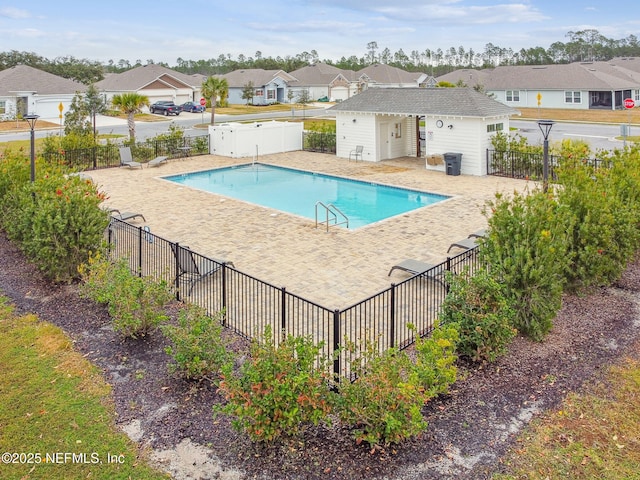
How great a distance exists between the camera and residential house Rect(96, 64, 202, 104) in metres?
66.6

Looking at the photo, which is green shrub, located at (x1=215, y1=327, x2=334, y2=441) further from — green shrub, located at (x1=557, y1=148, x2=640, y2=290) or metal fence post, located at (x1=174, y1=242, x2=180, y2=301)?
green shrub, located at (x1=557, y1=148, x2=640, y2=290)

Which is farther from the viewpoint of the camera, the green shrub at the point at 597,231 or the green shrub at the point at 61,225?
the green shrub at the point at 61,225

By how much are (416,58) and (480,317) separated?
506 feet

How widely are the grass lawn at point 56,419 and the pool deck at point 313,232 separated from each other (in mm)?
4403

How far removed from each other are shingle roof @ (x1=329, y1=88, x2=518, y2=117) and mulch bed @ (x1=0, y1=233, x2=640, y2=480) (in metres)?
15.0

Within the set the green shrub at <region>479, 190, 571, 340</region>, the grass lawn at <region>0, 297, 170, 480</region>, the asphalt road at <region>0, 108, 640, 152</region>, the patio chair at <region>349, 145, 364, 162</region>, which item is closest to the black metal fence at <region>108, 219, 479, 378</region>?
the green shrub at <region>479, 190, 571, 340</region>

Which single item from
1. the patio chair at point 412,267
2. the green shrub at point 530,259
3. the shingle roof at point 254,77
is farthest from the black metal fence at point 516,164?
the shingle roof at point 254,77

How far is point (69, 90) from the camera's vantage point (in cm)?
5881

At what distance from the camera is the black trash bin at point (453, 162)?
79.5 ft

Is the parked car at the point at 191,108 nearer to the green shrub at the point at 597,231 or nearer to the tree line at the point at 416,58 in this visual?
the tree line at the point at 416,58

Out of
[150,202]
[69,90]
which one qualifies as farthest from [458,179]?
[69,90]

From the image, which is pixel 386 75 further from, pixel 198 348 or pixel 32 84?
pixel 198 348

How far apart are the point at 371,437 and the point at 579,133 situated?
40.2m

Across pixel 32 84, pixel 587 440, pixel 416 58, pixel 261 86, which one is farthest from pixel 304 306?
pixel 416 58
